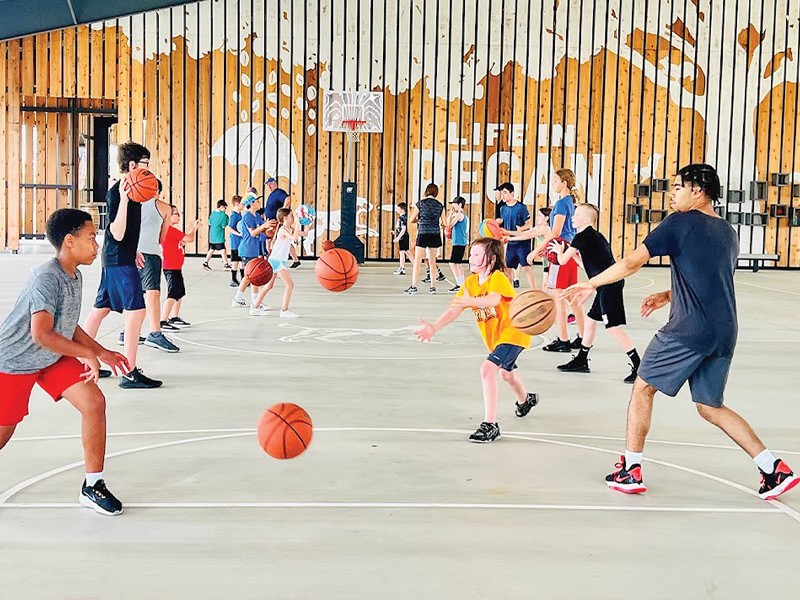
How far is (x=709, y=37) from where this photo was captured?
25.4m

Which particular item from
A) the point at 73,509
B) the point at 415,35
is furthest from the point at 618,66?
the point at 73,509

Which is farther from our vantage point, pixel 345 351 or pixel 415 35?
pixel 415 35

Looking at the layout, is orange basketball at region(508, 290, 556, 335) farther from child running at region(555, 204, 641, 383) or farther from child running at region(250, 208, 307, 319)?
child running at region(250, 208, 307, 319)

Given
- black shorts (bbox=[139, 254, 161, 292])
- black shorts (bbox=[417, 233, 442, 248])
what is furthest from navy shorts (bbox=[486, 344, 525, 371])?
black shorts (bbox=[417, 233, 442, 248])

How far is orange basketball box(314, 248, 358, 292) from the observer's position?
906 centimetres

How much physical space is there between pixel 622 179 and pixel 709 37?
4.24m

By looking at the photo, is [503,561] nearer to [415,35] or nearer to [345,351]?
[345,351]

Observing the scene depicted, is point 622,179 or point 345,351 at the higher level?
point 622,179

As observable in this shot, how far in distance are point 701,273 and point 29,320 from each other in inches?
132

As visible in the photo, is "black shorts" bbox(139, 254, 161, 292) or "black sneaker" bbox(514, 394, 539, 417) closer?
"black sneaker" bbox(514, 394, 539, 417)

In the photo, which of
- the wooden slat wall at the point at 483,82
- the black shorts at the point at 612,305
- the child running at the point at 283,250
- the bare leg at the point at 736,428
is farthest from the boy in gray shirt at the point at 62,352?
the wooden slat wall at the point at 483,82

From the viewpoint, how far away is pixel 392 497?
17.1ft

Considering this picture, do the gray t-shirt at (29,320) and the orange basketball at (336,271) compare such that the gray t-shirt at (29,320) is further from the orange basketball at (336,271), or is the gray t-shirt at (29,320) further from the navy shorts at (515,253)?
the navy shorts at (515,253)

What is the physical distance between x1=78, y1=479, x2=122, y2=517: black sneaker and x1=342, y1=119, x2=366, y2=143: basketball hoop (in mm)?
20334
